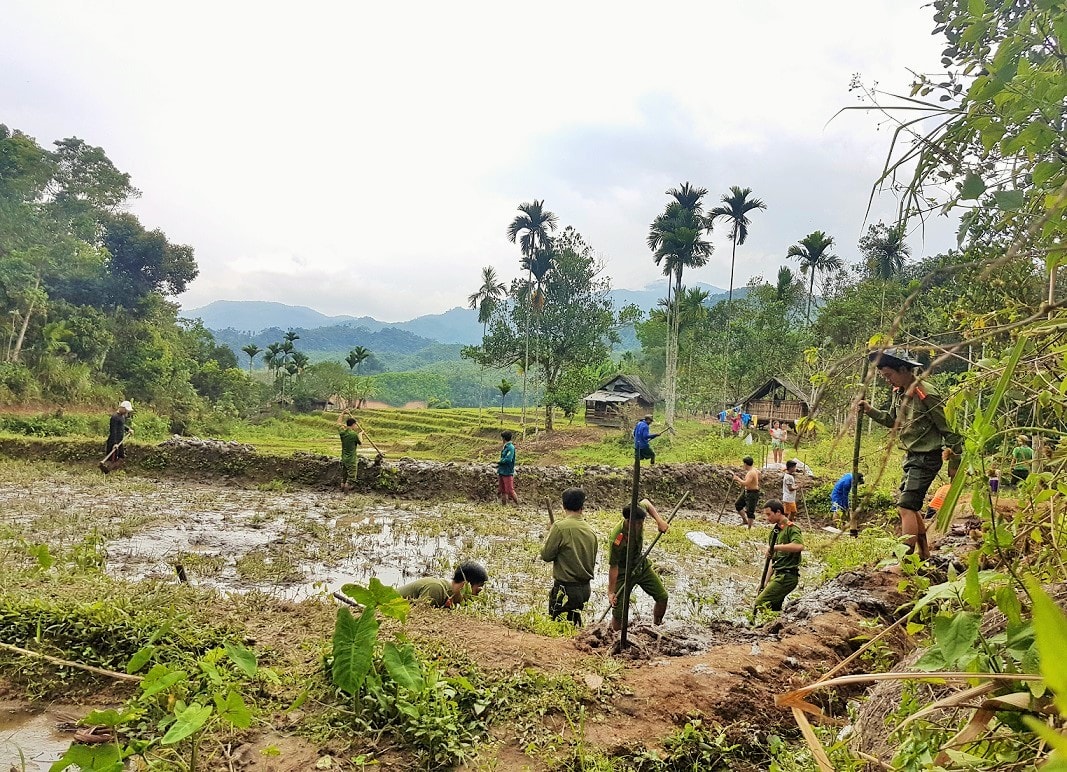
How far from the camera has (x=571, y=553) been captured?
17.9 ft

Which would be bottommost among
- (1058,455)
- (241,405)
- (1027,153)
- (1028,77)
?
(241,405)

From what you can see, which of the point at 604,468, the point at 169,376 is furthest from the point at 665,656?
the point at 169,376

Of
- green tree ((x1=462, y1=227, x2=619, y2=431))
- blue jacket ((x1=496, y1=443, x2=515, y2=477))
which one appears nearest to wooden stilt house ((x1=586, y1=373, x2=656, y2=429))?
green tree ((x1=462, y1=227, x2=619, y2=431))

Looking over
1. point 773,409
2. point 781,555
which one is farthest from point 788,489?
point 773,409

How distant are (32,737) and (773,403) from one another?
109 feet

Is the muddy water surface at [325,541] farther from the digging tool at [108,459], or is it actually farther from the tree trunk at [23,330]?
the tree trunk at [23,330]

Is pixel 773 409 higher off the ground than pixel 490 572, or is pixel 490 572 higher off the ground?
pixel 773 409

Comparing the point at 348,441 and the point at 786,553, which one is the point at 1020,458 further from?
the point at 348,441

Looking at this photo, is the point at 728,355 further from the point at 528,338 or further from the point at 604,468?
the point at 604,468

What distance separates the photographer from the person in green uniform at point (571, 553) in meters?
5.45

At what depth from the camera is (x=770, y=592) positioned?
609 centimetres

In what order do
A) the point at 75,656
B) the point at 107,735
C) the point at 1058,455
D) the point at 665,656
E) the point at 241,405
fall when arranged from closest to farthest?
the point at 1058,455 → the point at 107,735 → the point at 75,656 → the point at 665,656 → the point at 241,405

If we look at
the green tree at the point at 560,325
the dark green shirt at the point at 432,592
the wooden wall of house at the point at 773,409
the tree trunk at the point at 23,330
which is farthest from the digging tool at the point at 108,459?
the wooden wall of house at the point at 773,409

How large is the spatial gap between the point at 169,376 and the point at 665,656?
34591mm
